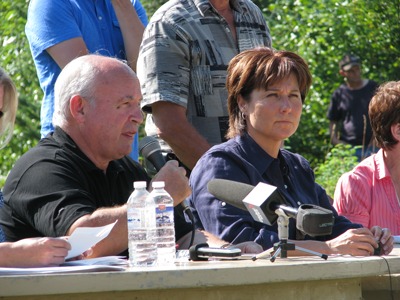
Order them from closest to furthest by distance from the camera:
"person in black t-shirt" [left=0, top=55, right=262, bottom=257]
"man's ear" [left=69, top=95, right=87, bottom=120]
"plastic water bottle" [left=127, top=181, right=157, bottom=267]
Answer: "plastic water bottle" [left=127, top=181, right=157, bottom=267], "person in black t-shirt" [left=0, top=55, right=262, bottom=257], "man's ear" [left=69, top=95, right=87, bottom=120]

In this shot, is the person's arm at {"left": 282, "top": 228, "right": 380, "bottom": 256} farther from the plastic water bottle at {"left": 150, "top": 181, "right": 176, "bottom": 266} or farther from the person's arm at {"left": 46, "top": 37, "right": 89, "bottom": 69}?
the person's arm at {"left": 46, "top": 37, "right": 89, "bottom": 69}

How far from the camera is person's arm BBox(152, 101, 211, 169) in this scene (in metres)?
4.94

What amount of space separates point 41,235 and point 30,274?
0.81 metres

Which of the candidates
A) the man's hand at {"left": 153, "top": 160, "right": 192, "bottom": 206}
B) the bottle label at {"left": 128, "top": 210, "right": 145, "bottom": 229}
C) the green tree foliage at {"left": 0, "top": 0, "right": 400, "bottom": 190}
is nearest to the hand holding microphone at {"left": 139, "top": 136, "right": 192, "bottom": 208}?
the man's hand at {"left": 153, "top": 160, "right": 192, "bottom": 206}

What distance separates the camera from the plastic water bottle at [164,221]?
11.4 feet

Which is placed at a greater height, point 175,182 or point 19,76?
point 19,76

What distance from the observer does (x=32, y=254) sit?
10.6 ft

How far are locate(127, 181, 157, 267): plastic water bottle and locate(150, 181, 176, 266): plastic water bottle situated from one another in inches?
2.0

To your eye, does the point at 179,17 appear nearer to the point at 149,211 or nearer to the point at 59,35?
the point at 59,35

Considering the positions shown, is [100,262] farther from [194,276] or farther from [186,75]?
[186,75]

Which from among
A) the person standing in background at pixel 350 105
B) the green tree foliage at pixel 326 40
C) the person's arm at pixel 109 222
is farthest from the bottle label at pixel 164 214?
the person standing in background at pixel 350 105

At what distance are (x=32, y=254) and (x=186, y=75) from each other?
2.03 meters

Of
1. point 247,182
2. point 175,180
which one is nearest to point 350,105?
point 247,182

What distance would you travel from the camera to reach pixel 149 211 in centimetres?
343
